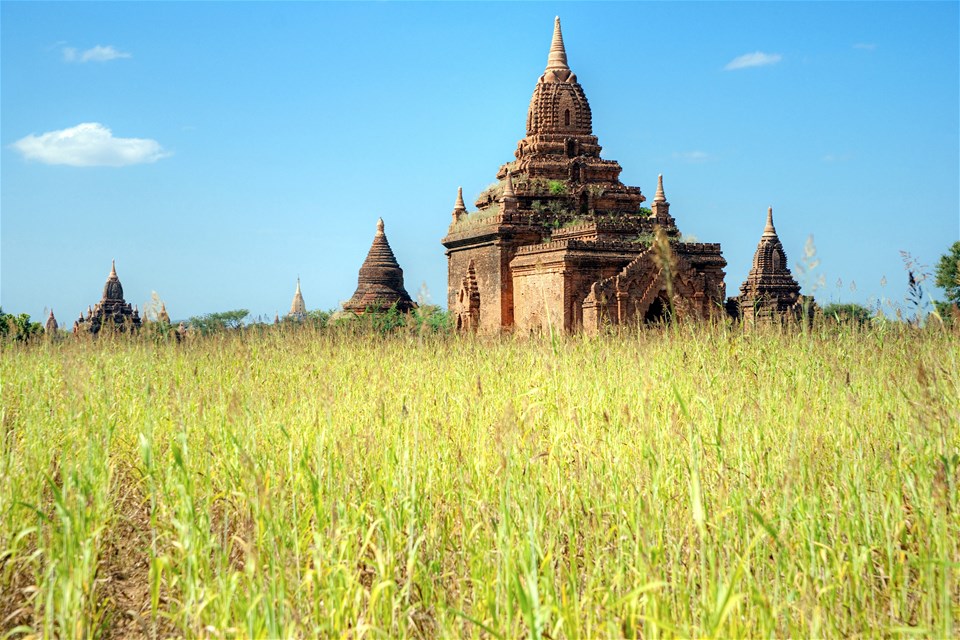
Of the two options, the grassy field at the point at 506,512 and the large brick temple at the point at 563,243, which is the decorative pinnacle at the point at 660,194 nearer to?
the large brick temple at the point at 563,243

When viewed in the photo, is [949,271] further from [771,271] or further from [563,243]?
[563,243]

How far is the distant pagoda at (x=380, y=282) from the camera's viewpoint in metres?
24.9

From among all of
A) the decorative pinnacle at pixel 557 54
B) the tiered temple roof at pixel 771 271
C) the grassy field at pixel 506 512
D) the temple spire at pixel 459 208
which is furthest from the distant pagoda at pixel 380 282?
the grassy field at pixel 506 512

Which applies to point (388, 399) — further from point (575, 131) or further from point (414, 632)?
point (575, 131)

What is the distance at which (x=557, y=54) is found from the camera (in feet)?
66.9

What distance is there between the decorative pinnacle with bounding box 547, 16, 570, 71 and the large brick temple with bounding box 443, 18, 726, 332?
0.02 meters

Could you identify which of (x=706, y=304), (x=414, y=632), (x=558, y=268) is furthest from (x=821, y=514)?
(x=706, y=304)

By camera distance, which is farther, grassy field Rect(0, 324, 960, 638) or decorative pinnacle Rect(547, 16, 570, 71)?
decorative pinnacle Rect(547, 16, 570, 71)

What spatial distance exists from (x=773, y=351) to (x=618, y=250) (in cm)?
1074

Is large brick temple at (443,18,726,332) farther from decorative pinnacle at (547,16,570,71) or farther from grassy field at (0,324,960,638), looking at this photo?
grassy field at (0,324,960,638)

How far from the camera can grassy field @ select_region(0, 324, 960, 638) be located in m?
2.20

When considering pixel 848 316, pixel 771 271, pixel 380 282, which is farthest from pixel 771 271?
pixel 848 316

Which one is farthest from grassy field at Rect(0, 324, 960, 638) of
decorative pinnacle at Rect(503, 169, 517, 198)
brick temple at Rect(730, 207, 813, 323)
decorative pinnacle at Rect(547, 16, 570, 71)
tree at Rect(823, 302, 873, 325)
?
brick temple at Rect(730, 207, 813, 323)

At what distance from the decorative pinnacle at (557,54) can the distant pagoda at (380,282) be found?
26.5 feet
